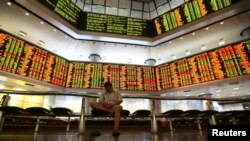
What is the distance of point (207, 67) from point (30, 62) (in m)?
6.35

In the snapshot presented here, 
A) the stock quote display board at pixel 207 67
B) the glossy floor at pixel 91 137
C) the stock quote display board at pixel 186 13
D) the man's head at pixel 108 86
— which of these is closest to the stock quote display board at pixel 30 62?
the glossy floor at pixel 91 137

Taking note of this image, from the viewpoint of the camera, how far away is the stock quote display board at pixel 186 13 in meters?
6.94

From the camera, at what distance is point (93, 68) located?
770cm

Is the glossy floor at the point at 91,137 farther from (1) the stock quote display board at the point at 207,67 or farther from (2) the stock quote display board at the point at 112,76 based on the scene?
(2) the stock quote display board at the point at 112,76

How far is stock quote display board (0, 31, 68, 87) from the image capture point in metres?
5.94

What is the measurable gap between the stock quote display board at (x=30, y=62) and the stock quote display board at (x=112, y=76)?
43cm

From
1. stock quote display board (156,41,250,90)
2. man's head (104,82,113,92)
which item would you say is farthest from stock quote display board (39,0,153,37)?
man's head (104,82,113,92)

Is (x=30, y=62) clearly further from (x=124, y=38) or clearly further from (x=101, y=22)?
(x=124, y=38)

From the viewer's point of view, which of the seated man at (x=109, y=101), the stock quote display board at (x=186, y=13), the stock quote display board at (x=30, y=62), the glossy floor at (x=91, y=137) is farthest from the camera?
the stock quote display board at (x=186, y=13)

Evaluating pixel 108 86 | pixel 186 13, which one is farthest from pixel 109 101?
pixel 186 13

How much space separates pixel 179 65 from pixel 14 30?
6.70m

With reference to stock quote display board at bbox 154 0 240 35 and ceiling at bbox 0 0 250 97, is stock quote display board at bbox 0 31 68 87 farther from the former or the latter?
stock quote display board at bbox 154 0 240 35

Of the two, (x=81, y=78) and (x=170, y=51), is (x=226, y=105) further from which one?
(x=81, y=78)

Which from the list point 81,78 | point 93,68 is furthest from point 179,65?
point 81,78
